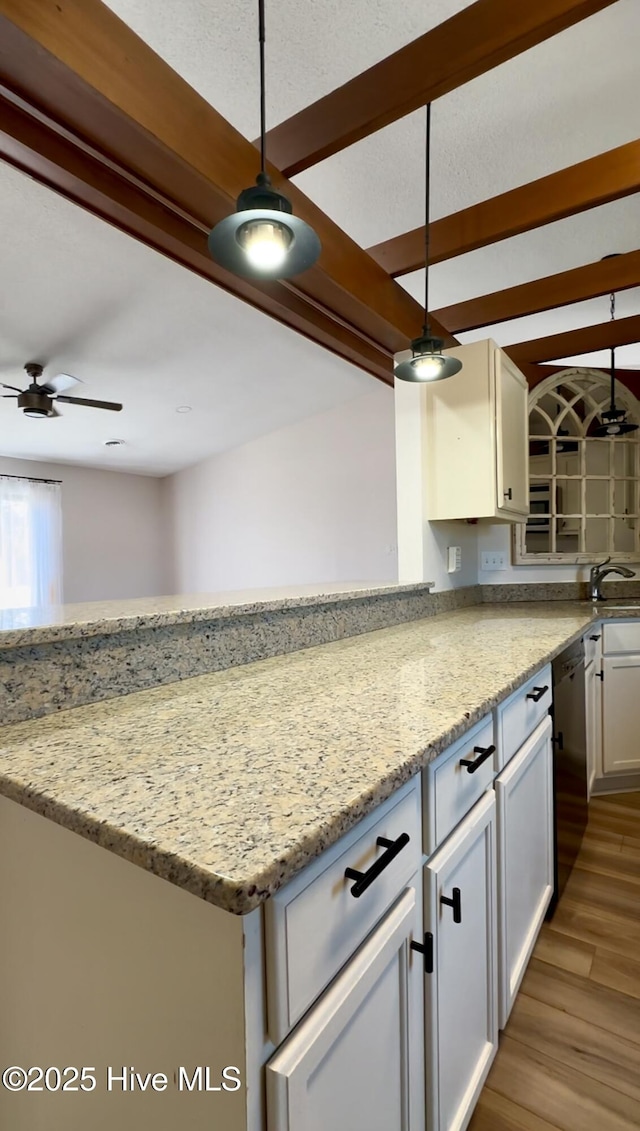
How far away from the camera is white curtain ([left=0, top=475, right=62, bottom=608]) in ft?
18.4

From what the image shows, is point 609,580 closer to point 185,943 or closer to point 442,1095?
point 442,1095

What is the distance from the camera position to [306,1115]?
52 centimetres

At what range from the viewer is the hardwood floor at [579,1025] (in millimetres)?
1072

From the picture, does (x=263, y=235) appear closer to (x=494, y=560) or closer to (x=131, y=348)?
(x=494, y=560)

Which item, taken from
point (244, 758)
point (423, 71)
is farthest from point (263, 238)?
point (244, 758)

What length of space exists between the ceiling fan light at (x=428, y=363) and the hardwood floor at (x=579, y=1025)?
1.82 m

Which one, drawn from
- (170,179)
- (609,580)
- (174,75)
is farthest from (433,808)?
(609,580)

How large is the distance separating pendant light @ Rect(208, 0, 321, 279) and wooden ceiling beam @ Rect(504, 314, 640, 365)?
7.33 feet

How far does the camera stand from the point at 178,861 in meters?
0.47

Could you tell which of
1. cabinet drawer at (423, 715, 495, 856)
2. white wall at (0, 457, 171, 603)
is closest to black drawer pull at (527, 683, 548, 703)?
cabinet drawer at (423, 715, 495, 856)

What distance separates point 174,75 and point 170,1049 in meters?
1.88

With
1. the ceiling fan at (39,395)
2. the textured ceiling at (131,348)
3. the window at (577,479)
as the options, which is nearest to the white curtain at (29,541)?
the textured ceiling at (131,348)

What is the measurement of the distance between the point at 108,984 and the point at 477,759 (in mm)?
657

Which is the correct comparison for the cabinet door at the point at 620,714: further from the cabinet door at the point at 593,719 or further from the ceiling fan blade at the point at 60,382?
the ceiling fan blade at the point at 60,382
